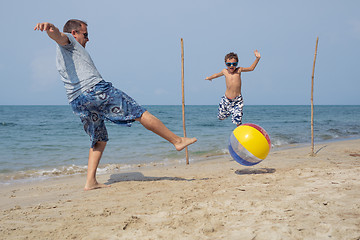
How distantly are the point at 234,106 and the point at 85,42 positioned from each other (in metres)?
3.37

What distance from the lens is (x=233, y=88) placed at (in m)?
6.04

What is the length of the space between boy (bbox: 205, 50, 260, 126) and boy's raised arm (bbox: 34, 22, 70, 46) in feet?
11.0

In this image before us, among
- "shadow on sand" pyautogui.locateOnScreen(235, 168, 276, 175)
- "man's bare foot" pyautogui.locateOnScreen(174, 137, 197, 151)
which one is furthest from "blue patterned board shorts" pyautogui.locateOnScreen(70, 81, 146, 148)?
"shadow on sand" pyautogui.locateOnScreen(235, 168, 276, 175)

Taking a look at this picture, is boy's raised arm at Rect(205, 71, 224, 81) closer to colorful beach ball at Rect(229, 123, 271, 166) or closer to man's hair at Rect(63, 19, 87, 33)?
colorful beach ball at Rect(229, 123, 271, 166)

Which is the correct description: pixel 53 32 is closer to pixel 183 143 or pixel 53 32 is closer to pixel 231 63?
pixel 183 143

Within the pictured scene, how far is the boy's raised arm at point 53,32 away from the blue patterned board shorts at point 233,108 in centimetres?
360

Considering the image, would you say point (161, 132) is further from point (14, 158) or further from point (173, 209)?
point (14, 158)

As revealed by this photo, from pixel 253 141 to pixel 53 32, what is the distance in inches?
116

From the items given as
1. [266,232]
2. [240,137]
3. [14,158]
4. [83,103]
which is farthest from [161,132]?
[14,158]

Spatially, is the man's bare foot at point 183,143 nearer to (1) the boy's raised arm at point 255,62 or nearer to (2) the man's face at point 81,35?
(2) the man's face at point 81,35

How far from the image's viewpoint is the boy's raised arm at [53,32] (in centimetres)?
298

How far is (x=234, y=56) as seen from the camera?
5.79 metres

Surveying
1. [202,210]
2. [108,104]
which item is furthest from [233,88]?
[202,210]

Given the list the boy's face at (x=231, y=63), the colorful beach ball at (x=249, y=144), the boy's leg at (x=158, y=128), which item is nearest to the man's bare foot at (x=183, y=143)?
the boy's leg at (x=158, y=128)
